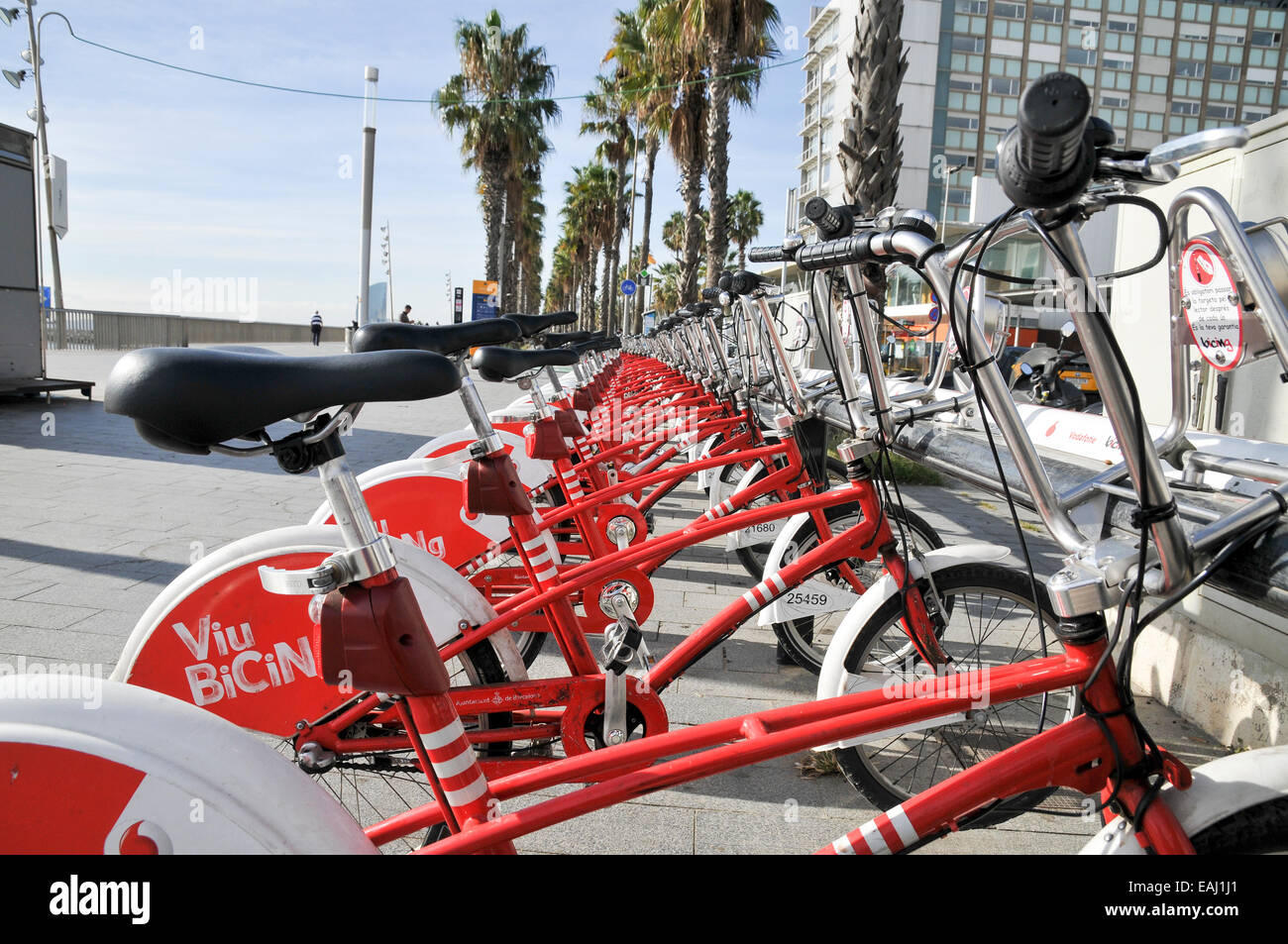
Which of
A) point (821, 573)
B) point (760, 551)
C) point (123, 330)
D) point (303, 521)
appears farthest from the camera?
point (123, 330)

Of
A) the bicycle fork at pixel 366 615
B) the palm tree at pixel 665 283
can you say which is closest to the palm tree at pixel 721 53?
the bicycle fork at pixel 366 615

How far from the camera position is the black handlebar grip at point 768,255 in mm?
2801

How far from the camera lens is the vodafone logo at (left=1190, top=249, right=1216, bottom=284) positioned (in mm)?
2031

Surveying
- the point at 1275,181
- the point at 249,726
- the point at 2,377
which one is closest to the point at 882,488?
the point at 249,726

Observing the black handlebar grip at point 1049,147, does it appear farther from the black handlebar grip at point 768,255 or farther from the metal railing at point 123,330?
the metal railing at point 123,330

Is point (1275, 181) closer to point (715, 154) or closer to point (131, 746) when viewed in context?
point (131, 746)

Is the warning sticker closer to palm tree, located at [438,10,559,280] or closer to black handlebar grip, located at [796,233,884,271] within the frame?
black handlebar grip, located at [796,233,884,271]

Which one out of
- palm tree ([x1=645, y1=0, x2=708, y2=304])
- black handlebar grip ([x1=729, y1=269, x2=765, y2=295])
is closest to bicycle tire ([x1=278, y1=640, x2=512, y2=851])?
black handlebar grip ([x1=729, y1=269, x2=765, y2=295])

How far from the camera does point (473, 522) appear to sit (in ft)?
10.00

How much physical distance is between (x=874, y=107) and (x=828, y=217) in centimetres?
606

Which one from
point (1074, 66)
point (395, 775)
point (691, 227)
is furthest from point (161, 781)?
point (1074, 66)

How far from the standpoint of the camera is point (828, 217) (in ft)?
7.18

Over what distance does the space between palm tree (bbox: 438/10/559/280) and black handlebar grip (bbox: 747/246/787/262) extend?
80.6 ft

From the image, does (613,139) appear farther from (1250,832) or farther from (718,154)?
(1250,832)
